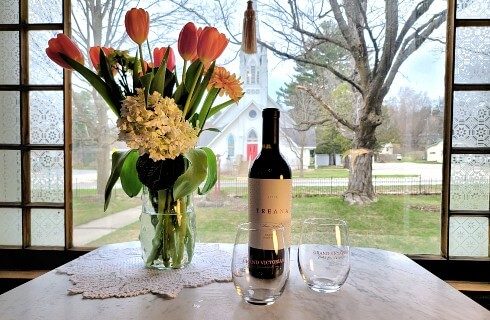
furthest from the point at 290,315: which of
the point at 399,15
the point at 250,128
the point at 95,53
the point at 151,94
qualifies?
the point at 399,15

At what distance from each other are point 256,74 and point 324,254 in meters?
1.09

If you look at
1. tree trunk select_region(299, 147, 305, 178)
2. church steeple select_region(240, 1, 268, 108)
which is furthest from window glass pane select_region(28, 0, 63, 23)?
tree trunk select_region(299, 147, 305, 178)

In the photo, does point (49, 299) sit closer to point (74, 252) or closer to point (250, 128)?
point (74, 252)

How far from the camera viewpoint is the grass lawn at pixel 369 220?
1.57m

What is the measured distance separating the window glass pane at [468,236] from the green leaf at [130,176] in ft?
4.08

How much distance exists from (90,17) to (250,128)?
0.83 metres

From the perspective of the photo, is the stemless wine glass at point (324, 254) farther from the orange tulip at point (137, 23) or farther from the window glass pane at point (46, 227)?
the window glass pane at point (46, 227)

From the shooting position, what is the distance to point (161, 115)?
2.50 feet

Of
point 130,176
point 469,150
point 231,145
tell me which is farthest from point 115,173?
point 469,150

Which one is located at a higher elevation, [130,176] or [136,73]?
[136,73]

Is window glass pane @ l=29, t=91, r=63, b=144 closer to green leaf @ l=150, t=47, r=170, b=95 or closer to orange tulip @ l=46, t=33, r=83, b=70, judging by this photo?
orange tulip @ l=46, t=33, r=83, b=70

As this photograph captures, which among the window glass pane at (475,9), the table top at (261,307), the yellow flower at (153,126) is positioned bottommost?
the table top at (261,307)

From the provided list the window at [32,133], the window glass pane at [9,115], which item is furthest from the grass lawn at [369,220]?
the window glass pane at [9,115]

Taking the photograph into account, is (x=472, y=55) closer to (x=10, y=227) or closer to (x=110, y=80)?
(x=110, y=80)
